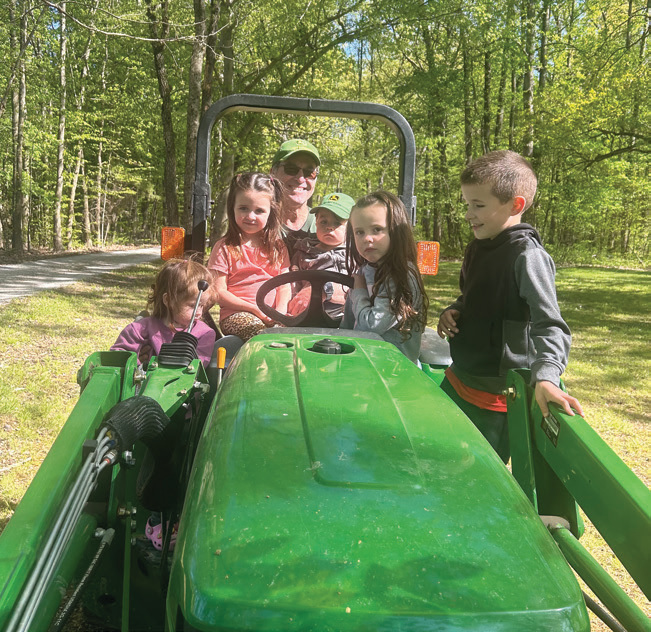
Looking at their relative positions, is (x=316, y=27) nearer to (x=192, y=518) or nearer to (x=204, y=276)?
(x=204, y=276)

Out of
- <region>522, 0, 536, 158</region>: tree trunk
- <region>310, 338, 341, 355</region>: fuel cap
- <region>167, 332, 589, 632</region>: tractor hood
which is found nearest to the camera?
<region>167, 332, 589, 632</region>: tractor hood

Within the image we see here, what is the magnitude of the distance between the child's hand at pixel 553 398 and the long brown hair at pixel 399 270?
71 cm

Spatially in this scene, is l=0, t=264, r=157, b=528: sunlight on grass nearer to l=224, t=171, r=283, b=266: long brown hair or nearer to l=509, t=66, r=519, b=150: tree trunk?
l=224, t=171, r=283, b=266: long brown hair

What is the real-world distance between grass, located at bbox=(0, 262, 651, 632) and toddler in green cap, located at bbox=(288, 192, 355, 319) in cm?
173

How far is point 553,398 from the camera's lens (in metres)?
1.61

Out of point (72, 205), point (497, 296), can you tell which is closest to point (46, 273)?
point (72, 205)

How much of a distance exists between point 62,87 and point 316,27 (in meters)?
9.85

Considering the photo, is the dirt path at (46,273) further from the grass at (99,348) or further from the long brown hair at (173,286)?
the long brown hair at (173,286)

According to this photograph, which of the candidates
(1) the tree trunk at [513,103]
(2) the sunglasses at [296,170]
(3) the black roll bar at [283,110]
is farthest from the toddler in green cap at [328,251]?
(1) the tree trunk at [513,103]

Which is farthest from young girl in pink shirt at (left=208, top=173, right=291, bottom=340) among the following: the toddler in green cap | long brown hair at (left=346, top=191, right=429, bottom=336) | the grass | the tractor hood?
the tractor hood

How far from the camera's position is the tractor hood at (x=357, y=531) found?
0.87m

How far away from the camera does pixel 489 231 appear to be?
2.29 m

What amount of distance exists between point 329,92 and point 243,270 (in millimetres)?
12641

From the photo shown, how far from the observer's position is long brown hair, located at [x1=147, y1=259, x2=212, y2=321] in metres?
2.61
